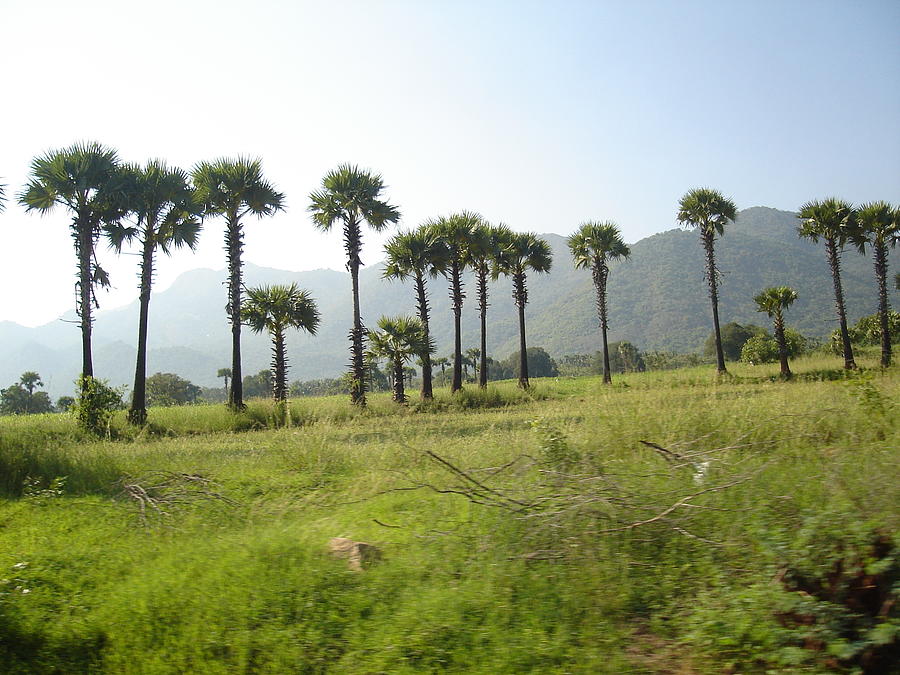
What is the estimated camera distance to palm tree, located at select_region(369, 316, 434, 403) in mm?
31938

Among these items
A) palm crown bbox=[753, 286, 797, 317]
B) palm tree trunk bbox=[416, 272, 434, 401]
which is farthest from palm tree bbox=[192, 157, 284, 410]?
palm crown bbox=[753, 286, 797, 317]

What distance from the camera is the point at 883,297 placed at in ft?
119

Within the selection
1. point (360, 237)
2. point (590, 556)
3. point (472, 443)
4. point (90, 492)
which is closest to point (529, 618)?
point (590, 556)

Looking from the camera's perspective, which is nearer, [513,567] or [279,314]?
[513,567]

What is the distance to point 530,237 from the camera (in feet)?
137

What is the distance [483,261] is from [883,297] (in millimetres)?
26139

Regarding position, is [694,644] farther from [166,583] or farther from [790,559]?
[166,583]

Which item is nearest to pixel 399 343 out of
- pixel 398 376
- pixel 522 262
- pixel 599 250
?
pixel 398 376

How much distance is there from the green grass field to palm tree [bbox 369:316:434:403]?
78.9ft

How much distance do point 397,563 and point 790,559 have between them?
3065mm

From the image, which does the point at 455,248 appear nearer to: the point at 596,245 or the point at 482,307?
the point at 482,307

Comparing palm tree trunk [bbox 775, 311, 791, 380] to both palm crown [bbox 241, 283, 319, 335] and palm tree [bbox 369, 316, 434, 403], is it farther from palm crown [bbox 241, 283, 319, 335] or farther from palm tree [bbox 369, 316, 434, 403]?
palm crown [bbox 241, 283, 319, 335]

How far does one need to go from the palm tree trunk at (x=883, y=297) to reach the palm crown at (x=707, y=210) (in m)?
9.38

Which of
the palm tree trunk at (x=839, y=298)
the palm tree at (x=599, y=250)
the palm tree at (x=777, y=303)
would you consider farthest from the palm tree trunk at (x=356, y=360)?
the palm tree trunk at (x=839, y=298)
